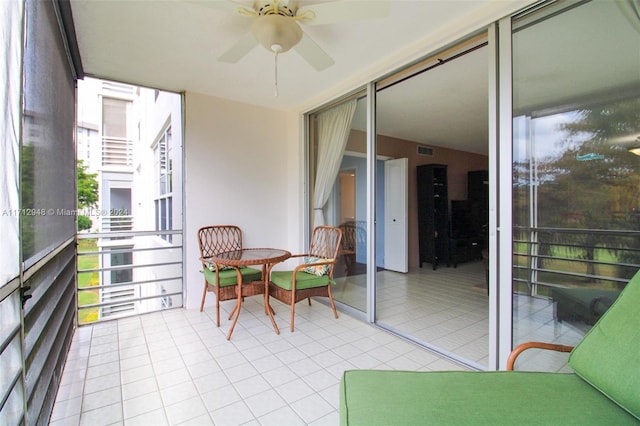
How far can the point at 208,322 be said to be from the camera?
310cm

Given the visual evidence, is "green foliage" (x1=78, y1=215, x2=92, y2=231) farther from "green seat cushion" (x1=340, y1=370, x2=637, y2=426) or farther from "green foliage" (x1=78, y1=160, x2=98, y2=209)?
"green seat cushion" (x1=340, y1=370, x2=637, y2=426)

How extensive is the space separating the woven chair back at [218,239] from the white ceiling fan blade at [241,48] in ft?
6.70

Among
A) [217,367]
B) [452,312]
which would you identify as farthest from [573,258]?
[217,367]

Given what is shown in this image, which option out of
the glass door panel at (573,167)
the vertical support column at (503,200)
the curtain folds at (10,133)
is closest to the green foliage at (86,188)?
the curtain folds at (10,133)

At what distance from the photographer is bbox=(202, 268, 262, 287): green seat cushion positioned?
118 inches

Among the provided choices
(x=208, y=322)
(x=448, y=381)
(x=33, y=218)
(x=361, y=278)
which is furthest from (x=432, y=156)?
(x=33, y=218)

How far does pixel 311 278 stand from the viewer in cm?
304

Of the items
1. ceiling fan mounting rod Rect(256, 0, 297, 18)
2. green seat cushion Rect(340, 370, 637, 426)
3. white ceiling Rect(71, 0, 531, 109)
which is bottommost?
green seat cushion Rect(340, 370, 637, 426)

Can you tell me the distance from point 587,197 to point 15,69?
2675mm

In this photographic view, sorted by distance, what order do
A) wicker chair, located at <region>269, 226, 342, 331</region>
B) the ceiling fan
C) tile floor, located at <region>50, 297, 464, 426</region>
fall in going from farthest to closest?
wicker chair, located at <region>269, 226, 342, 331</region>
tile floor, located at <region>50, 297, 464, 426</region>
the ceiling fan

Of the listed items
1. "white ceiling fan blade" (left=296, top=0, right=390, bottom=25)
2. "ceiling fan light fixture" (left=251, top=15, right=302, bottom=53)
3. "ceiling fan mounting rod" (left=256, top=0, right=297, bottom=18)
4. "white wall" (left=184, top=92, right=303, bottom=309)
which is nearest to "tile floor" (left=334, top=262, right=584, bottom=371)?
"white wall" (left=184, top=92, right=303, bottom=309)

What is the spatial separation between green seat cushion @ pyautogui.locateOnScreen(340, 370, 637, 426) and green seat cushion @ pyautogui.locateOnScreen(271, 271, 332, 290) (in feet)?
5.48

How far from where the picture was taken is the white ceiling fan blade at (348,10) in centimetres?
155

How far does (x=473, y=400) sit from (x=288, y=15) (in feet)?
7.12
